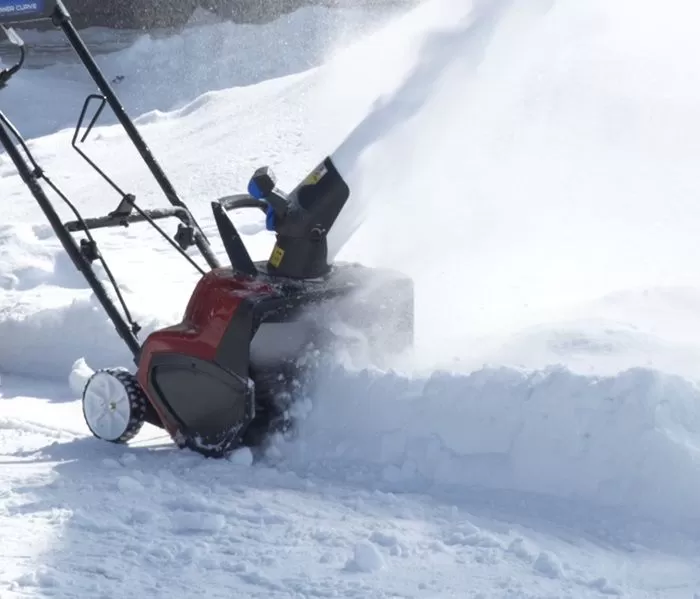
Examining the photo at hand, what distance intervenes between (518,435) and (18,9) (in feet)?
8.76

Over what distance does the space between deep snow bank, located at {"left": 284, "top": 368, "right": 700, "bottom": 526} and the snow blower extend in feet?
0.69

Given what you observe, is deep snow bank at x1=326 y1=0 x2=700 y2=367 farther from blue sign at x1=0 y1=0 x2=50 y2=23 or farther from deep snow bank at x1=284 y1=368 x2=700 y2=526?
blue sign at x1=0 y1=0 x2=50 y2=23

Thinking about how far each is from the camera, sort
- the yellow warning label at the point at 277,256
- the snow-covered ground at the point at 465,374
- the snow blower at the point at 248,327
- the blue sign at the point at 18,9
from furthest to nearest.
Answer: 1. the blue sign at the point at 18,9
2. the yellow warning label at the point at 277,256
3. the snow blower at the point at 248,327
4. the snow-covered ground at the point at 465,374

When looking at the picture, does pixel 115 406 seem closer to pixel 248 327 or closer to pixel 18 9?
pixel 248 327

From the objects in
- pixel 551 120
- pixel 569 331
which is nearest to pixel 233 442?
pixel 569 331

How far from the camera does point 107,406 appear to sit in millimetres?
4297

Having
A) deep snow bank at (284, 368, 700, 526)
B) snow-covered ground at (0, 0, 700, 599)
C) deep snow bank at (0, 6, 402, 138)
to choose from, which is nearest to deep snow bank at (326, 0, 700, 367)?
snow-covered ground at (0, 0, 700, 599)

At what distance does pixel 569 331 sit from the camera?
176 inches

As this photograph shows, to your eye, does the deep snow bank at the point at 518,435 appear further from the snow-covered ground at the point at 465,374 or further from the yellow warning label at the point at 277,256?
the yellow warning label at the point at 277,256

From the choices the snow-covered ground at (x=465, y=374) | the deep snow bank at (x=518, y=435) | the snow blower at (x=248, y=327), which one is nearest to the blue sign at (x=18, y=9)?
the snow blower at (x=248, y=327)

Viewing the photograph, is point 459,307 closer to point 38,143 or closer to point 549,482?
point 549,482

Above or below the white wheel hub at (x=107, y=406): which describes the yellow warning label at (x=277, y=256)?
above

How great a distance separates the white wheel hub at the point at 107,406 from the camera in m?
4.25

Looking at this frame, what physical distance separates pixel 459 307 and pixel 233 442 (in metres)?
1.85
